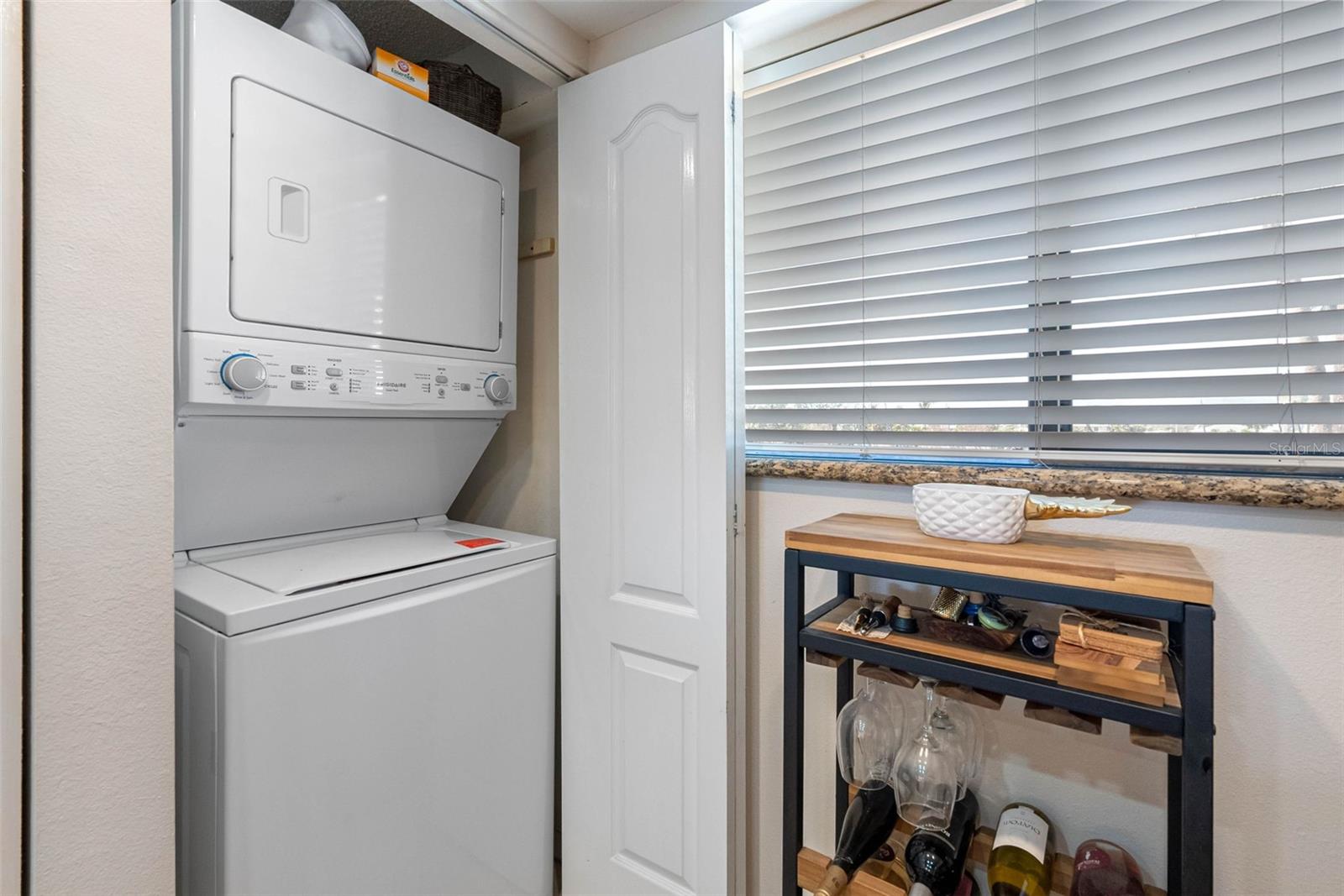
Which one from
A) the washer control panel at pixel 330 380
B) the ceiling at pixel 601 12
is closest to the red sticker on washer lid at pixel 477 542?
the washer control panel at pixel 330 380

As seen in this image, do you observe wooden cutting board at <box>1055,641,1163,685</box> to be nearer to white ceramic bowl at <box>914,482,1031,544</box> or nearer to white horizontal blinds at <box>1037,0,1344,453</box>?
white ceramic bowl at <box>914,482,1031,544</box>

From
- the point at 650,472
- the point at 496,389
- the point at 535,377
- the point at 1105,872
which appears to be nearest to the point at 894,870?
the point at 1105,872

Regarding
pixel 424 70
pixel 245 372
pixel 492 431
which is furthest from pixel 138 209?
pixel 492 431

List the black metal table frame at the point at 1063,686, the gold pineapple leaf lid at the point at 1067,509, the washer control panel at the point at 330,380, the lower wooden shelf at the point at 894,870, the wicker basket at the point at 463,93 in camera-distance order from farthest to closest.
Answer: the wicker basket at the point at 463,93 → the washer control panel at the point at 330,380 → the lower wooden shelf at the point at 894,870 → the gold pineapple leaf lid at the point at 1067,509 → the black metal table frame at the point at 1063,686

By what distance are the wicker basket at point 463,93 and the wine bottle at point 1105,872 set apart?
2.09m

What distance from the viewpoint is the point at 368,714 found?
127cm

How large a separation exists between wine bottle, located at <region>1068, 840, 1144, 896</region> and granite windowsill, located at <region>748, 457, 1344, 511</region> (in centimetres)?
61

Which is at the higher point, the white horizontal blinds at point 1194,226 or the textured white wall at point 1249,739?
the white horizontal blinds at point 1194,226

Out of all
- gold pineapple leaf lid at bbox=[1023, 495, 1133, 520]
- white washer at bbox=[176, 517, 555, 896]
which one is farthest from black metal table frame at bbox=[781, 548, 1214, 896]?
white washer at bbox=[176, 517, 555, 896]

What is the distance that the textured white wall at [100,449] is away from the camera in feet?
2.74

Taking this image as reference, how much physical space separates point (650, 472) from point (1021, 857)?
Answer: 101 centimetres

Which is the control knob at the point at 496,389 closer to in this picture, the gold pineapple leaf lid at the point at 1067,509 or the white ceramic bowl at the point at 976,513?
the white ceramic bowl at the point at 976,513

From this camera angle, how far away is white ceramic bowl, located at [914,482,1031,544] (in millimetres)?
988

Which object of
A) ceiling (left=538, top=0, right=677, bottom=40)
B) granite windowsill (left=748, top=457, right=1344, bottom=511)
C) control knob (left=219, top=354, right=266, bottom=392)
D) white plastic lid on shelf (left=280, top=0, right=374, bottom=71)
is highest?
ceiling (left=538, top=0, right=677, bottom=40)
